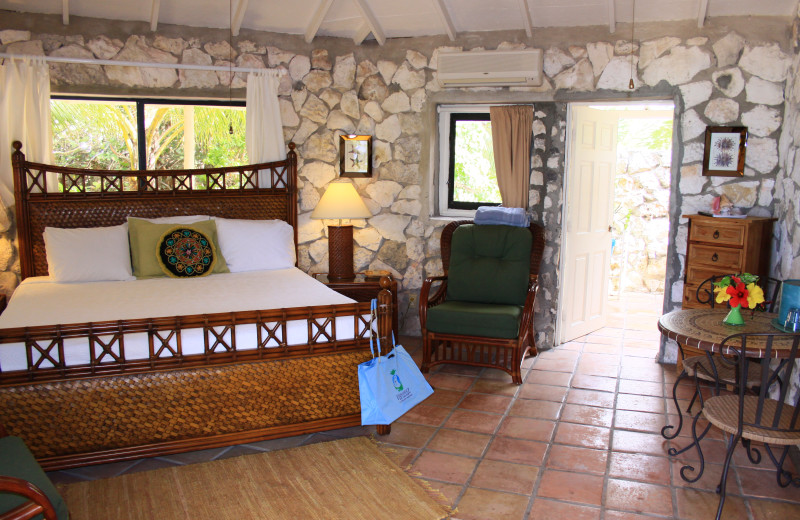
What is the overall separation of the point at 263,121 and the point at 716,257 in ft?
11.8

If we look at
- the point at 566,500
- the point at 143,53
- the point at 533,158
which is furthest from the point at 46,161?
the point at 566,500

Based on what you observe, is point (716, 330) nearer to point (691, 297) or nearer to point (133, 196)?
point (691, 297)

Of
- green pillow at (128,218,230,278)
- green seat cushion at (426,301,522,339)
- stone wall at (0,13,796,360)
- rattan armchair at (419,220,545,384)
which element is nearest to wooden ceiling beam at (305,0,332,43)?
stone wall at (0,13,796,360)

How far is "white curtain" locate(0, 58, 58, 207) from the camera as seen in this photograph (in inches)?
179

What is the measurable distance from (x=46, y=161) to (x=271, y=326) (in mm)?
2599

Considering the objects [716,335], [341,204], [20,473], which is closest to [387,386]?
[716,335]

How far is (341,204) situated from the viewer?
16.9 feet

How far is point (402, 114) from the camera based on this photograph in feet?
17.6

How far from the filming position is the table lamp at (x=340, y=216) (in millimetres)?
5141

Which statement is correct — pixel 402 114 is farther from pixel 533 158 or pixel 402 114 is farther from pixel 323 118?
pixel 533 158

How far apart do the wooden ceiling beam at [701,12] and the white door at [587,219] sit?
3.31ft

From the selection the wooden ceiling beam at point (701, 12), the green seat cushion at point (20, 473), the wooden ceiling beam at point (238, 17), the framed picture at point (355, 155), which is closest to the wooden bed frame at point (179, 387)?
the green seat cushion at point (20, 473)

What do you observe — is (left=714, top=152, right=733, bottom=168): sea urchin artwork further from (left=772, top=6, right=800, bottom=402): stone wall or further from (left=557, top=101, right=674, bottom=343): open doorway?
(left=557, top=101, right=674, bottom=343): open doorway

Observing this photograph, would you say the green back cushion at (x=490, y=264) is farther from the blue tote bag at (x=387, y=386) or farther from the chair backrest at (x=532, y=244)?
the blue tote bag at (x=387, y=386)
